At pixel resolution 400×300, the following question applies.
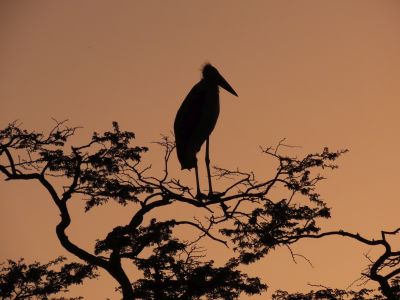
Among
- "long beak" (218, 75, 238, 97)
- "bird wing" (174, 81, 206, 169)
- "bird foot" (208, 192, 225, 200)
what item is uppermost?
"long beak" (218, 75, 238, 97)

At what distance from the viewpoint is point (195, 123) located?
1187 centimetres

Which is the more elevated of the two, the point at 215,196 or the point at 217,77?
the point at 217,77

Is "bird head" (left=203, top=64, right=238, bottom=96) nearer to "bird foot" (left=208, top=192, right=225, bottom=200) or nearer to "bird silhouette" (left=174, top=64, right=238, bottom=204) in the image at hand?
"bird silhouette" (left=174, top=64, right=238, bottom=204)

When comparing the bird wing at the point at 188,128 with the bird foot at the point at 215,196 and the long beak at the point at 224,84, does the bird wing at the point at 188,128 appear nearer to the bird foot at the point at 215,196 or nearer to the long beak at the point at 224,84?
the long beak at the point at 224,84

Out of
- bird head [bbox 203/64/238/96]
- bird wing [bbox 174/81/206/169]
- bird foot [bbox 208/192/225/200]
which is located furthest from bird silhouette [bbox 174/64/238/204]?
bird foot [bbox 208/192/225/200]

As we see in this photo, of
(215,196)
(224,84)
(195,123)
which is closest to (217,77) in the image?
(224,84)

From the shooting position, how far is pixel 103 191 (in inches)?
425

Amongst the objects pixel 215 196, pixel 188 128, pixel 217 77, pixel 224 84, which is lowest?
pixel 215 196

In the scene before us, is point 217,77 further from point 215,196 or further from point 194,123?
point 215,196

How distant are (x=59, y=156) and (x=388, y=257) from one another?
18.6 ft

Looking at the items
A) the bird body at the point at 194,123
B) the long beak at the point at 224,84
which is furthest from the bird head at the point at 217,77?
the bird body at the point at 194,123

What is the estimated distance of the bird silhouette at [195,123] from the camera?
1170 centimetres

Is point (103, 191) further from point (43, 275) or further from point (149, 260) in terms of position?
point (43, 275)

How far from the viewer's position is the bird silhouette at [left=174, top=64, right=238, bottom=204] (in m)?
11.7
